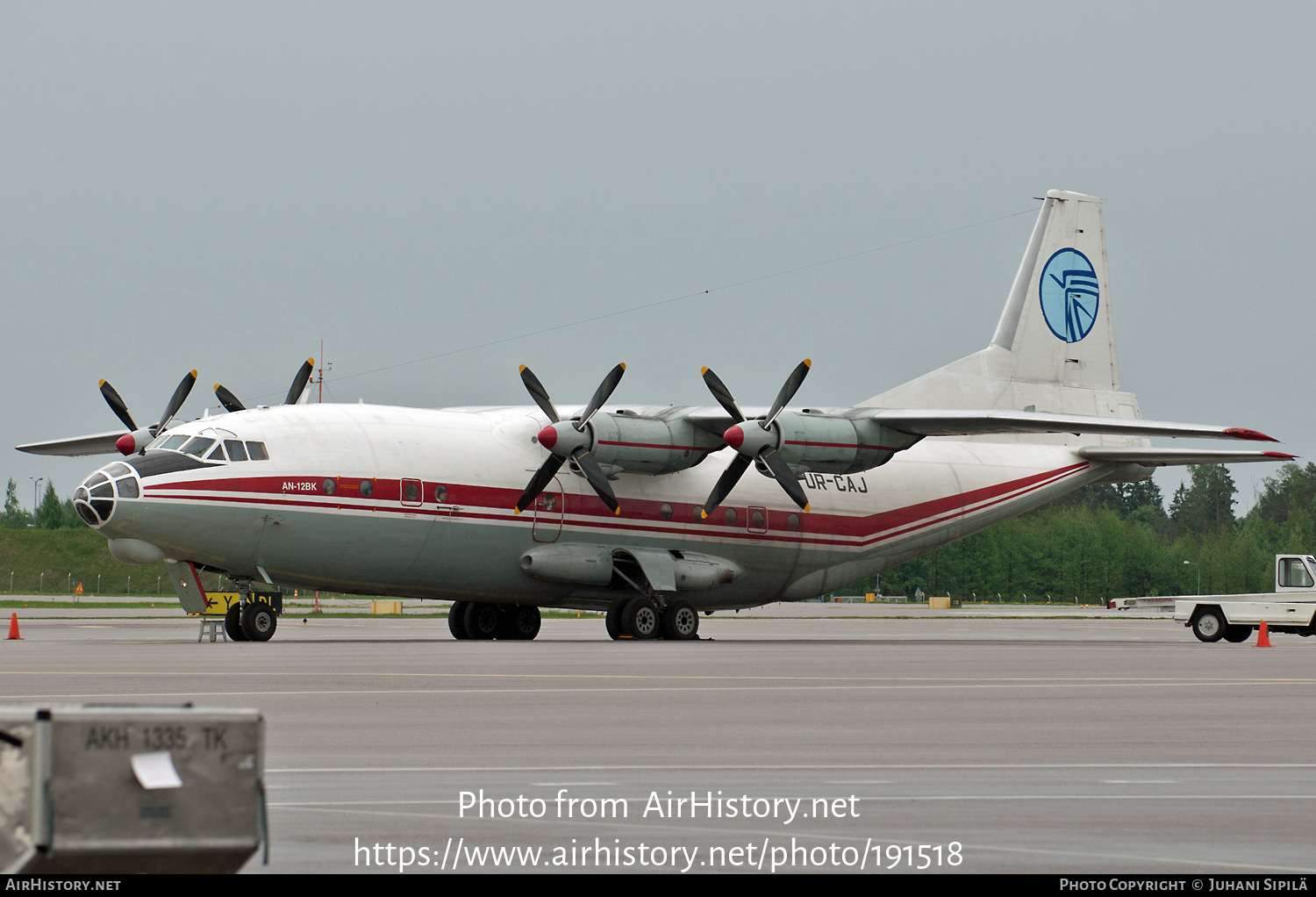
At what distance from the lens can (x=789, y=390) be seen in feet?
100

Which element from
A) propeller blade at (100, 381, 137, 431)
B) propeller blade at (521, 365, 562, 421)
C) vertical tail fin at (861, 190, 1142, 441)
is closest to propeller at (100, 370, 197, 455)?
propeller blade at (100, 381, 137, 431)

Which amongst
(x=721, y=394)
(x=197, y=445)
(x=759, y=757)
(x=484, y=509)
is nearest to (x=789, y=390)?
(x=721, y=394)

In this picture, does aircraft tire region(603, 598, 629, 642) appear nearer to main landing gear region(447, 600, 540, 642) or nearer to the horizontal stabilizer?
main landing gear region(447, 600, 540, 642)

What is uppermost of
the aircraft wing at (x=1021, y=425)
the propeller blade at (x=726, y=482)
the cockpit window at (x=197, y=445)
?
the aircraft wing at (x=1021, y=425)

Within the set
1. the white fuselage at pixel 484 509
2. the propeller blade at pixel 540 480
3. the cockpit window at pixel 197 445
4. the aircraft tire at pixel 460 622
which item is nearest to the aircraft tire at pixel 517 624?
the aircraft tire at pixel 460 622

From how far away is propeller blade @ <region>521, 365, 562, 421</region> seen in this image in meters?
30.6

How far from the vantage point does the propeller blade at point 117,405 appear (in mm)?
32781

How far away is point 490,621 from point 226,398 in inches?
313

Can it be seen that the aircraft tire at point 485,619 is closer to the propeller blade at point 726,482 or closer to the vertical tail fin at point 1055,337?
the propeller blade at point 726,482

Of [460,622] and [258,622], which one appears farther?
[460,622]

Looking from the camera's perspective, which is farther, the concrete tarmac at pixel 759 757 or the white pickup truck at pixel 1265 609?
the white pickup truck at pixel 1265 609

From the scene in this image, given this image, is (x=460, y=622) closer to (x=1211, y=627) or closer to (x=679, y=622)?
(x=679, y=622)

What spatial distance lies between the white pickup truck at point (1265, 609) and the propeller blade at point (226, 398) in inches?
907

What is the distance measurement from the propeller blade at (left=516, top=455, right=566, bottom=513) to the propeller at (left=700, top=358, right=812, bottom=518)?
3.50 m
